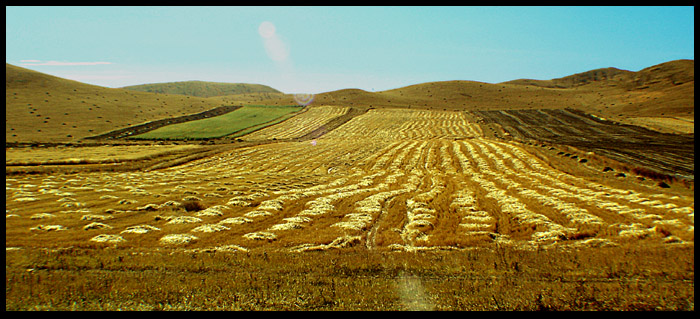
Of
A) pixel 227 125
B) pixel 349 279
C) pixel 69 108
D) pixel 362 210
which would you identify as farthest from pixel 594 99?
pixel 69 108

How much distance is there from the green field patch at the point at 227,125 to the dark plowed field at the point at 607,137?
53958mm

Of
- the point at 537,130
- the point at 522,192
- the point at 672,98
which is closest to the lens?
the point at 522,192

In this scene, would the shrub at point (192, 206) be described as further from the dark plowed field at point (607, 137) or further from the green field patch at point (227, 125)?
the green field patch at point (227, 125)

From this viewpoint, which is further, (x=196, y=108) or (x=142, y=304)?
(x=196, y=108)

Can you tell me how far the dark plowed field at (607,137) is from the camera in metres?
30.4

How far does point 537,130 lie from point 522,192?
167 ft

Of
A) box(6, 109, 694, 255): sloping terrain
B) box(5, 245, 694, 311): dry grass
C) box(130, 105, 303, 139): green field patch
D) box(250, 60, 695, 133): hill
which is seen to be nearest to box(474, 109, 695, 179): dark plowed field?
box(6, 109, 694, 255): sloping terrain

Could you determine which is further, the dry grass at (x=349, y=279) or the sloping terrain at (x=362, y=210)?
the sloping terrain at (x=362, y=210)

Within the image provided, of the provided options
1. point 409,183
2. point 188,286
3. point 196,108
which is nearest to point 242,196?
point 188,286

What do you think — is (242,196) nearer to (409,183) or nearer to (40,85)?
(409,183)

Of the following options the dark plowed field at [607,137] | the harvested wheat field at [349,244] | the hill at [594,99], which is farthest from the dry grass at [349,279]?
the hill at [594,99]

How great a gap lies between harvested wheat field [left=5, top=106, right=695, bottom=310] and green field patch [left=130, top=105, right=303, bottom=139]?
39098 millimetres

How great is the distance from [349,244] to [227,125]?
70.1 metres

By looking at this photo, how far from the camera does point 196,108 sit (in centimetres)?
9906
